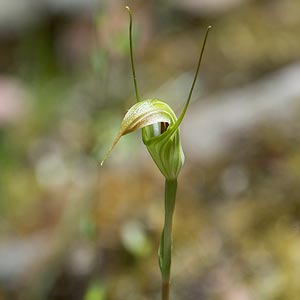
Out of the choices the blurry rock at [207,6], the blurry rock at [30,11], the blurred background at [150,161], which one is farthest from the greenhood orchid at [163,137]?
the blurry rock at [30,11]

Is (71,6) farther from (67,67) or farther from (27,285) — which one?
(27,285)

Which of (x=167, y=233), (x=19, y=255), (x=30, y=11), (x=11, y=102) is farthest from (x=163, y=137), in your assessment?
(x=30, y=11)

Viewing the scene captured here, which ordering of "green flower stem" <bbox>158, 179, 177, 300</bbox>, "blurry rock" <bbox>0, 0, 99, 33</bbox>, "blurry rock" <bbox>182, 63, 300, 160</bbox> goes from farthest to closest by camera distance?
"blurry rock" <bbox>0, 0, 99, 33</bbox> → "blurry rock" <bbox>182, 63, 300, 160</bbox> → "green flower stem" <bbox>158, 179, 177, 300</bbox>

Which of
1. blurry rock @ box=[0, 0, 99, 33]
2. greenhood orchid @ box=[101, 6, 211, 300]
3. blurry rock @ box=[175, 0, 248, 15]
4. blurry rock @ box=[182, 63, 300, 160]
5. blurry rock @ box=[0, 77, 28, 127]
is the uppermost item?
blurry rock @ box=[0, 0, 99, 33]

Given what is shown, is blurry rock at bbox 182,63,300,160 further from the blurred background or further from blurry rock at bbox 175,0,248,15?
blurry rock at bbox 175,0,248,15

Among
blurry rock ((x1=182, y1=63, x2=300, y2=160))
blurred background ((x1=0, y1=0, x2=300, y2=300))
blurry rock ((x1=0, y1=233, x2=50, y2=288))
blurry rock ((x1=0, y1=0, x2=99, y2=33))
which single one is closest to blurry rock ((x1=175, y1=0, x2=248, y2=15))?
blurred background ((x1=0, y1=0, x2=300, y2=300))

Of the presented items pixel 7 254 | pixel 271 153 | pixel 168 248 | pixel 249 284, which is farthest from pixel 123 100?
pixel 168 248

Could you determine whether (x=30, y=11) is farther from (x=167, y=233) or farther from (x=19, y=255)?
(x=167, y=233)

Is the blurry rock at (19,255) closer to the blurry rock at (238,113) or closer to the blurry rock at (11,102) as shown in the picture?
the blurry rock at (238,113)
